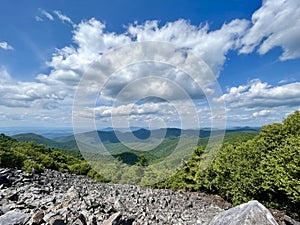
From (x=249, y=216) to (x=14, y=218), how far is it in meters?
7.25

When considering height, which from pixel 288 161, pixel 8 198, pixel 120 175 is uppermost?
pixel 288 161

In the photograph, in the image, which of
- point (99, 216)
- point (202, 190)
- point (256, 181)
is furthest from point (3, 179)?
point (202, 190)

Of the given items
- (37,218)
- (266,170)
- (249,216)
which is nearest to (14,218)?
(37,218)

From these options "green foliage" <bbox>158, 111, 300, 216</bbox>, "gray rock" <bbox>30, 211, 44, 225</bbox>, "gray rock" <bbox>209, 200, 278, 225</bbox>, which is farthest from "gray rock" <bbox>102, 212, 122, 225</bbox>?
"green foliage" <bbox>158, 111, 300, 216</bbox>

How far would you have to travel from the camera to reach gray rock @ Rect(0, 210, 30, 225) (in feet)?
24.3

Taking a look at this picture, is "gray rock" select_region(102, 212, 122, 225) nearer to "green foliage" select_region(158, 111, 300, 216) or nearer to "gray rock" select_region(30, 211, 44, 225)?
"gray rock" select_region(30, 211, 44, 225)

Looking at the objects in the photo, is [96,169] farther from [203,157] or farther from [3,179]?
[3,179]

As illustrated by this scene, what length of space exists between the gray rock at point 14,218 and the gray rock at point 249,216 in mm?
6201

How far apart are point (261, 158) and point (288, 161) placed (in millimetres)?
3238

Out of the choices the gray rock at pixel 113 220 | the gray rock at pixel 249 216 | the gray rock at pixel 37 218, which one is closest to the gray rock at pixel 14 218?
the gray rock at pixel 37 218

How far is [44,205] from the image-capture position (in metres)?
9.45

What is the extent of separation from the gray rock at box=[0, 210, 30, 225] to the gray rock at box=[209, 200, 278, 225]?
6201 millimetres

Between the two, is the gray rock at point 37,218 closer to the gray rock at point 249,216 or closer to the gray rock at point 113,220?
the gray rock at point 113,220

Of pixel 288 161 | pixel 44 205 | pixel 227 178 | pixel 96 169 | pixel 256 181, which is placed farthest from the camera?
pixel 96 169
